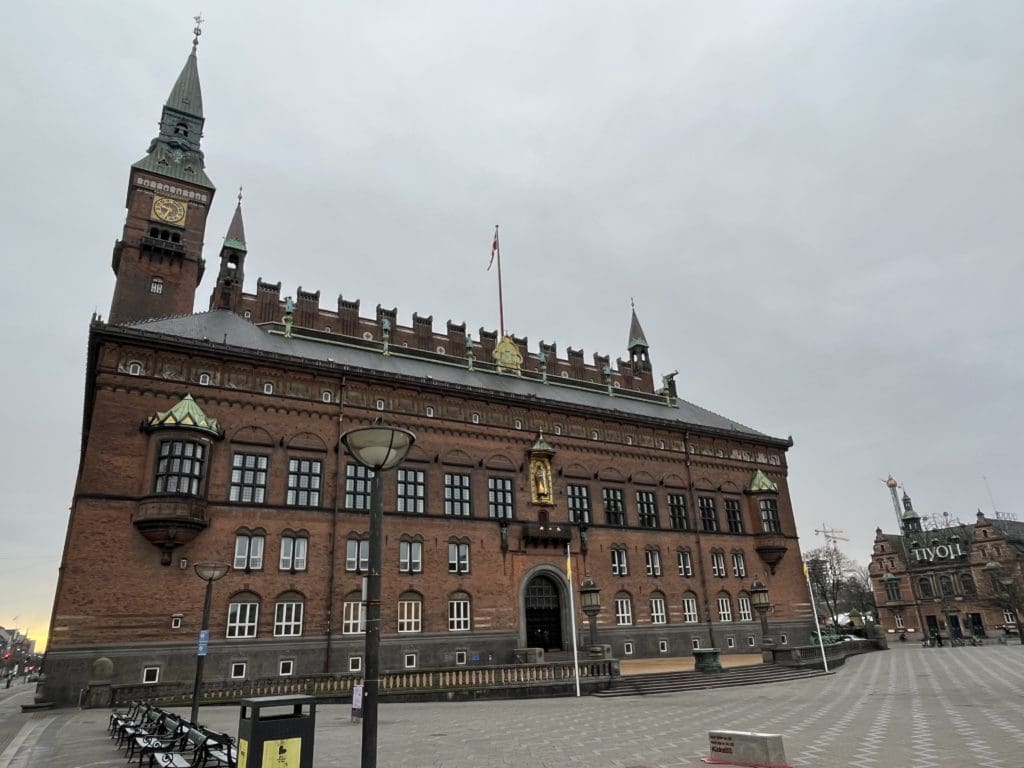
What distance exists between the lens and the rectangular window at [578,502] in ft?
141

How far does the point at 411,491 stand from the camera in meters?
A: 37.2

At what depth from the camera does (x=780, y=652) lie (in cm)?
3659

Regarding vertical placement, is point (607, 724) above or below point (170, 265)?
below

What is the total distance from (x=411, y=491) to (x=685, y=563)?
72.9 ft

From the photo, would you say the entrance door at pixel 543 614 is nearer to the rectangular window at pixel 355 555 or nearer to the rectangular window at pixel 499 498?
the rectangular window at pixel 499 498

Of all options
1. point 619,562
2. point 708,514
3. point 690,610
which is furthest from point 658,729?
point 708,514

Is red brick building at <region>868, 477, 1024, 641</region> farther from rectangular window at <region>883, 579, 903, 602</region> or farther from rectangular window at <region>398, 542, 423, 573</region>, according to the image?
rectangular window at <region>398, 542, 423, 573</region>

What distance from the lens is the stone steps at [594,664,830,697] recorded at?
2883 cm

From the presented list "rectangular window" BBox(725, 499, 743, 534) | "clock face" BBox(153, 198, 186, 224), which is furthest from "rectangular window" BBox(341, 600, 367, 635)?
"clock face" BBox(153, 198, 186, 224)

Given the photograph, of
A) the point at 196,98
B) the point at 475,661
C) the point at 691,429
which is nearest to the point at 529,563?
the point at 475,661

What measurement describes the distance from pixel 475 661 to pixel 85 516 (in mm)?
21151

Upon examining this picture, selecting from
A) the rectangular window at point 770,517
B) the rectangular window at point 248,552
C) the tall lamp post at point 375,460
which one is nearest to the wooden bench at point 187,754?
the tall lamp post at point 375,460

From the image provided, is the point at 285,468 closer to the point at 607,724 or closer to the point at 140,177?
the point at 607,724

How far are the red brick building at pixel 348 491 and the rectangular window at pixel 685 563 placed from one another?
0.29 meters
